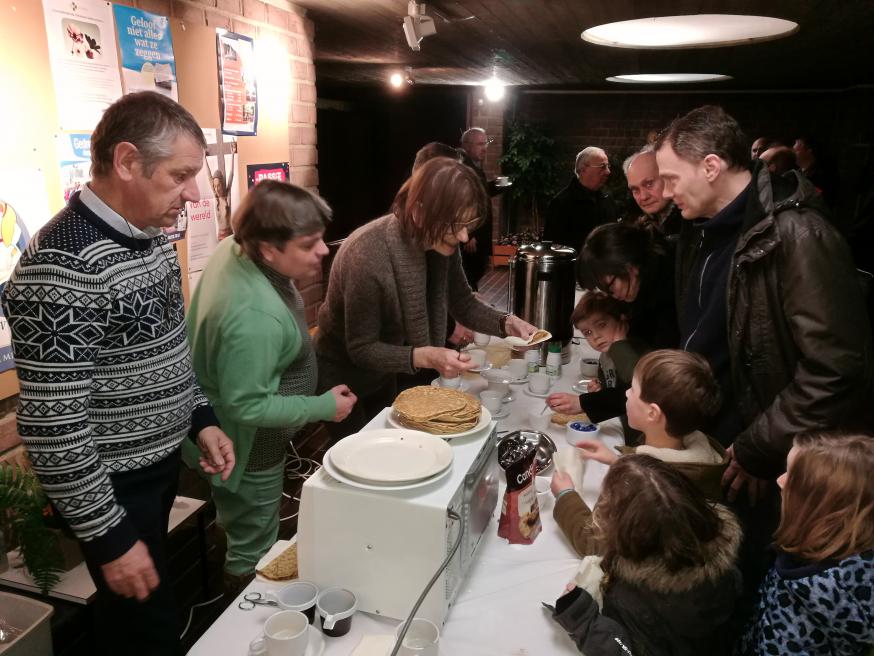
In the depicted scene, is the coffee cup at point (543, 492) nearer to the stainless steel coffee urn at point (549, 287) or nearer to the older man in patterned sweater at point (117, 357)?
the older man in patterned sweater at point (117, 357)

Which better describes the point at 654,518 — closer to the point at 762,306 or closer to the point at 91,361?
the point at 762,306

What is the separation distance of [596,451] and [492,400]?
0.49 meters

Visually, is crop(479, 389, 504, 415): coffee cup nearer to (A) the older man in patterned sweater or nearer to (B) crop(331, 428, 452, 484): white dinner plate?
(B) crop(331, 428, 452, 484): white dinner plate

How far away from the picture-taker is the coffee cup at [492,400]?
212cm

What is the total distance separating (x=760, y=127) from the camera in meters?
8.60

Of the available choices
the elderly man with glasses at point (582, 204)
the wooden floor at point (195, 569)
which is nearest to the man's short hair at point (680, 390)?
the wooden floor at point (195, 569)

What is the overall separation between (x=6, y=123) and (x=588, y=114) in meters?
8.37

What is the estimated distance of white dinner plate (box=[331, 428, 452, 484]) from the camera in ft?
4.10

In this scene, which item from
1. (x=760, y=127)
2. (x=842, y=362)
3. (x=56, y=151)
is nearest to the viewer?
(x=842, y=362)

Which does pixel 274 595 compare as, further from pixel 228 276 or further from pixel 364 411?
pixel 364 411

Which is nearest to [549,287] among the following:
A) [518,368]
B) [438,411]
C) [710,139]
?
[518,368]

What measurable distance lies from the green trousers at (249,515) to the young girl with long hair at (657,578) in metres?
1.02

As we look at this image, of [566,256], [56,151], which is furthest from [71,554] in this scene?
[566,256]

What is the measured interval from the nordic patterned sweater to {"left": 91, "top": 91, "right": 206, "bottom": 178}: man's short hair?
0.37ft
